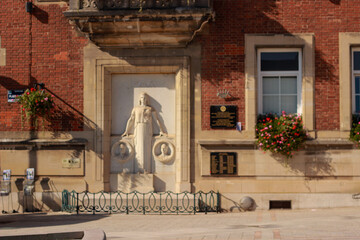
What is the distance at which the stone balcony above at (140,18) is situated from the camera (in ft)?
47.3

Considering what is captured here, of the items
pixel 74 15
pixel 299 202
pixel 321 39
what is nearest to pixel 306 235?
pixel 299 202

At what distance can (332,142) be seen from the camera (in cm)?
1478

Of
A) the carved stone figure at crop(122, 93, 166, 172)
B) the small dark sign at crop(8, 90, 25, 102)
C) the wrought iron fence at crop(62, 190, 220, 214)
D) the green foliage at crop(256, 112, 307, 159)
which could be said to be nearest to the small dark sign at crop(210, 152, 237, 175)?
the wrought iron fence at crop(62, 190, 220, 214)

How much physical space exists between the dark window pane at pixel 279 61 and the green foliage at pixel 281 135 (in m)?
1.39

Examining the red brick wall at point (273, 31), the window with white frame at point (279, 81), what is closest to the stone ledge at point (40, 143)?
the red brick wall at point (273, 31)

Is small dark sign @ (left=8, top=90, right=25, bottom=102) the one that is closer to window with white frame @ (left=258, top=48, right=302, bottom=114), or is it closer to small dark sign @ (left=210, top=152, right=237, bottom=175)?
small dark sign @ (left=210, top=152, right=237, bottom=175)

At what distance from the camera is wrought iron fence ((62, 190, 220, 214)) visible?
14555 mm

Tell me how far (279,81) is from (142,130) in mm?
4085

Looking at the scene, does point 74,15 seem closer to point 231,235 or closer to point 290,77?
point 290,77

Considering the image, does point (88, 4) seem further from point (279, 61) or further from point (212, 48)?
point (279, 61)

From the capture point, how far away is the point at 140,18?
14531 millimetres

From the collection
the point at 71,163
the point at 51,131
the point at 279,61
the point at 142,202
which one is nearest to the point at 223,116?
the point at 279,61

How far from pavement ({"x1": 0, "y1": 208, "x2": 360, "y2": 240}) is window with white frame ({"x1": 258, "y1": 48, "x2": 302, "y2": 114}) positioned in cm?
294

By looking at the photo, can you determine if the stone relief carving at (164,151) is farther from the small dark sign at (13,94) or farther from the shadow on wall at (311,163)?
the small dark sign at (13,94)
